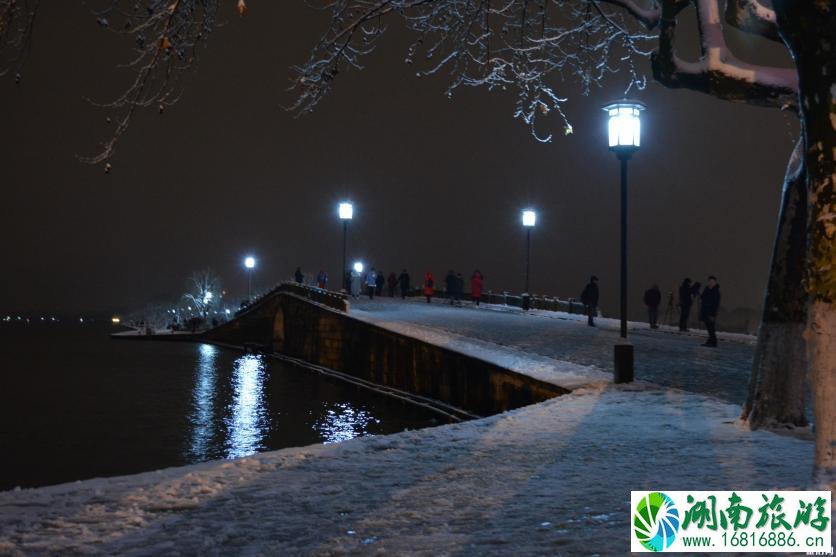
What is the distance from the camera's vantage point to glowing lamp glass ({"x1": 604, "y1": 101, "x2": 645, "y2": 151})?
13.8m

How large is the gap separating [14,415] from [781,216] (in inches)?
1029

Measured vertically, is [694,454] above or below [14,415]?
above

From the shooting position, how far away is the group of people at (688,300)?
20.8 meters

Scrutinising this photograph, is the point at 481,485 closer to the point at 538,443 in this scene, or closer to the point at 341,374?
the point at 538,443

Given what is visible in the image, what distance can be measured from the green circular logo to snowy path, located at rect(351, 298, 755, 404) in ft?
23.7

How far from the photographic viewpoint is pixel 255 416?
24594 millimetres

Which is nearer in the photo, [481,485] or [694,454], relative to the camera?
[481,485]

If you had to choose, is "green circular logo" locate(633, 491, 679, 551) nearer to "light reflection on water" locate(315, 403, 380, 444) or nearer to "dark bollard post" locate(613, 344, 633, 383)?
"dark bollard post" locate(613, 344, 633, 383)

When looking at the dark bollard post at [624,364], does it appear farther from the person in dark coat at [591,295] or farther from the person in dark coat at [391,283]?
the person in dark coat at [391,283]

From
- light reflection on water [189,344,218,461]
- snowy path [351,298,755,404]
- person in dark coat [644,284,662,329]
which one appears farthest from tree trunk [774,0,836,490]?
person in dark coat [644,284,662,329]

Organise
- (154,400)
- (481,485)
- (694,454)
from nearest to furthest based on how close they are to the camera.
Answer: (481,485), (694,454), (154,400)

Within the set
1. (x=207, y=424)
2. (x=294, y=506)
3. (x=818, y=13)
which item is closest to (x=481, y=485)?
(x=294, y=506)

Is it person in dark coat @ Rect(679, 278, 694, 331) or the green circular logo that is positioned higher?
person in dark coat @ Rect(679, 278, 694, 331)

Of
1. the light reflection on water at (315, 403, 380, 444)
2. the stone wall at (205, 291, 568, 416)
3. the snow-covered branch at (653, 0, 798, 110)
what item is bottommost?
the light reflection on water at (315, 403, 380, 444)
